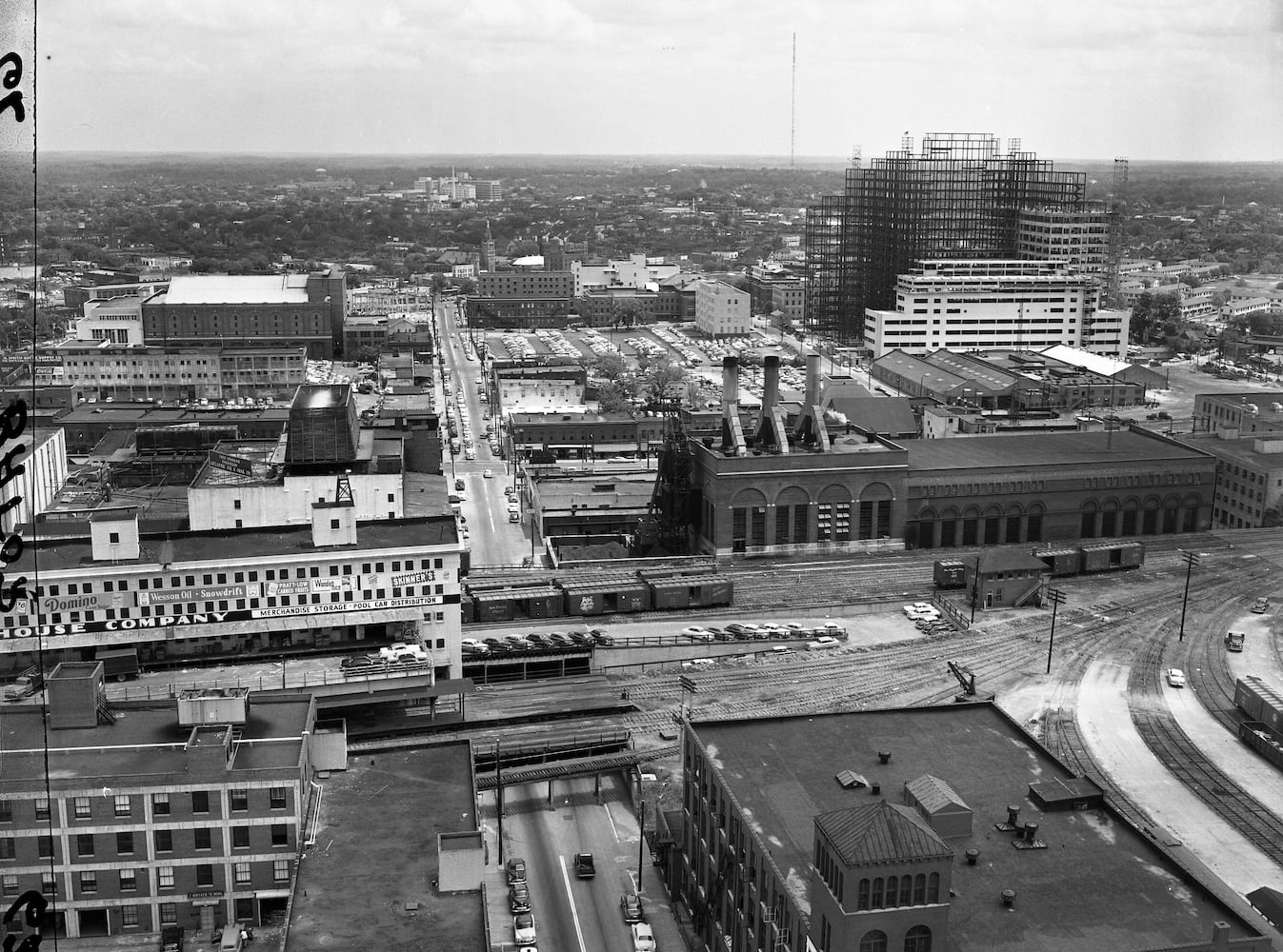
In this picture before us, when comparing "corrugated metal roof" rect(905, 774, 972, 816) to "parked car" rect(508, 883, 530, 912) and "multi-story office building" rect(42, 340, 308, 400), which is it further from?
"multi-story office building" rect(42, 340, 308, 400)

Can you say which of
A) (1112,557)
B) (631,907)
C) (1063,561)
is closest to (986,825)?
(631,907)

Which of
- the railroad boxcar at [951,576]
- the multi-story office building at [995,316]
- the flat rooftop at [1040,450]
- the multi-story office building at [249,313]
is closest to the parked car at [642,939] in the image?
the railroad boxcar at [951,576]

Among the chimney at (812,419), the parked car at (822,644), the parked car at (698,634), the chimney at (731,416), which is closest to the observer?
the parked car at (698,634)

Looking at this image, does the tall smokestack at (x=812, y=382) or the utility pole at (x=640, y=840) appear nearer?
the utility pole at (x=640, y=840)

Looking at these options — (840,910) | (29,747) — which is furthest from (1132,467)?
(29,747)

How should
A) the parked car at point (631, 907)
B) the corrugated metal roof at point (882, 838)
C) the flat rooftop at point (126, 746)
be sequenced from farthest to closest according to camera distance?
the parked car at point (631, 907), the flat rooftop at point (126, 746), the corrugated metal roof at point (882, 838)

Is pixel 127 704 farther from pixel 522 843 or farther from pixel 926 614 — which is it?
pixel 926 614

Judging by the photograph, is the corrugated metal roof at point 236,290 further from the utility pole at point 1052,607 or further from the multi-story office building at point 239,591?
the utility pole at point 1052,607
